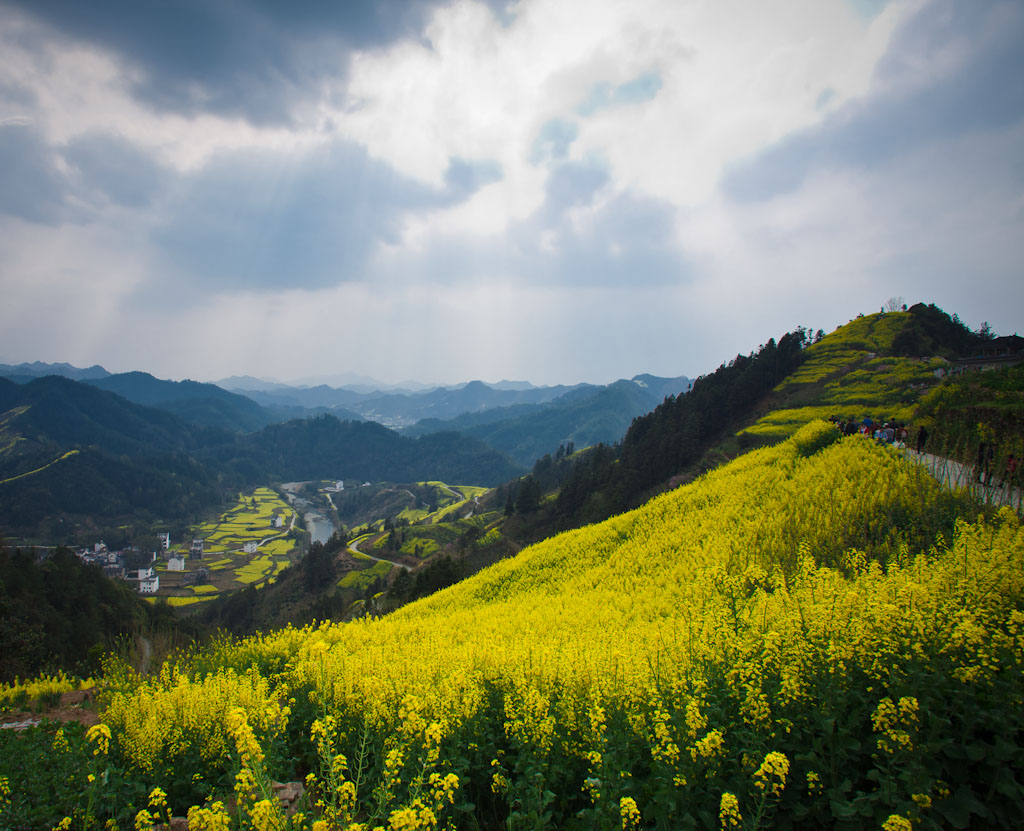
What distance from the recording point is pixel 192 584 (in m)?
131

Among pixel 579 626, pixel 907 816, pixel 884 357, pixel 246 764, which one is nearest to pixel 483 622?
pixel 579 626

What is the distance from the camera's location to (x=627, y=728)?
19.4 ft

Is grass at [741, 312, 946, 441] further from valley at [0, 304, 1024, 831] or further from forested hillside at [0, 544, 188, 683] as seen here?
forested hillside at [0, 544, 188, 683]

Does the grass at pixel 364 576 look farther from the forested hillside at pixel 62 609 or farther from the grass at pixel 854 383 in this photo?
the grass at pixel 854 383

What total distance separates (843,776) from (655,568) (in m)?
Result: 12.6

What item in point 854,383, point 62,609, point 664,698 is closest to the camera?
point 664,698

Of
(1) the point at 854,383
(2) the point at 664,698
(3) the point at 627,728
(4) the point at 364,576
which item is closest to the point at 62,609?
(4) the point at 364,576

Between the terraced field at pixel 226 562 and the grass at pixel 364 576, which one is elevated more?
the grass at pixel 364 576

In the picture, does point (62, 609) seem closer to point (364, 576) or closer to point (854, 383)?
point (364, 576)

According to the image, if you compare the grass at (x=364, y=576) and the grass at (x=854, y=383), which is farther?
the grass at (x=364, y=576)

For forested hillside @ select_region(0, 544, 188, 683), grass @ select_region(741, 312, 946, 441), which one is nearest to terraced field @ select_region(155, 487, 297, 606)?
forested hillside @ select_region(0, 544, 188, 683)

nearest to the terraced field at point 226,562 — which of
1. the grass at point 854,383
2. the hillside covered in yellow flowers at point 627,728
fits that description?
the grass at point 854,383

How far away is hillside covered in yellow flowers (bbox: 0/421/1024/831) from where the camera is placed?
4215 millimetres

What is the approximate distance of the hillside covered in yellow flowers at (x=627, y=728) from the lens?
13.8 feet
